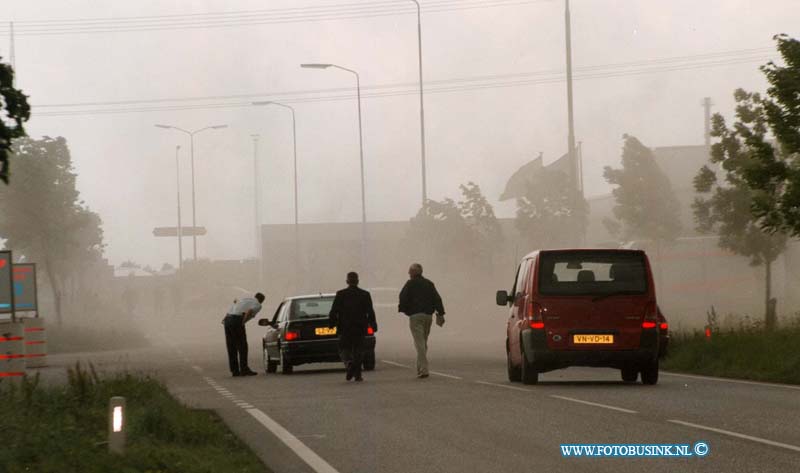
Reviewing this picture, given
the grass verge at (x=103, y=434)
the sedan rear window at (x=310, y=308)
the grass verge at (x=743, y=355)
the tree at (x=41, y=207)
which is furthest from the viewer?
the tree at (x=41, y=207)

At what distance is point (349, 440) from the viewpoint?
1329 cm

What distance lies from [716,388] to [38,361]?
25521 mm

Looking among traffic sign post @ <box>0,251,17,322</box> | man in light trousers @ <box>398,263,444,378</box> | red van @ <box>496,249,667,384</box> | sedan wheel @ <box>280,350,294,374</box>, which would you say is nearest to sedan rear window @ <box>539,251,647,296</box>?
red van @ <box>496,249,667,384</box>

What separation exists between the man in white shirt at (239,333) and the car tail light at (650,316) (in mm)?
9159

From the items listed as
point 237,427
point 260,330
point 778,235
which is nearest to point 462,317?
point 260,330

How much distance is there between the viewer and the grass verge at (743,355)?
2225 centimetres

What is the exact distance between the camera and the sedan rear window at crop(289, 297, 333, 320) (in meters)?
28.5

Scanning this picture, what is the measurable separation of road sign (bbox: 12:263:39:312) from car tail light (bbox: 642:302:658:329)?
84.7 ft

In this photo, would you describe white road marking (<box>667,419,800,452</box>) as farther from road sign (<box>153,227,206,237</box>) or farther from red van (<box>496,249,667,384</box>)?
road sign (<box>153,227,206,237</box>)

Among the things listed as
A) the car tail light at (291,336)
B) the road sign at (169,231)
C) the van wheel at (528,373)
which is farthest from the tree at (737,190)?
the road sign at (169,231)

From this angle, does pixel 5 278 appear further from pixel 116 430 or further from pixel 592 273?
pixel 116 430

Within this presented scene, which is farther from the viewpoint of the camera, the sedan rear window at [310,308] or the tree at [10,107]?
the sedan rear window at [310,308]

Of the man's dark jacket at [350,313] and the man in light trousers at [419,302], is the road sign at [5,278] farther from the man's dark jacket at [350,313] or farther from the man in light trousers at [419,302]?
the man in light trousers at [419,302]

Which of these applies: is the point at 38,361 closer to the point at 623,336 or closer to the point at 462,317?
the point at 623,336
